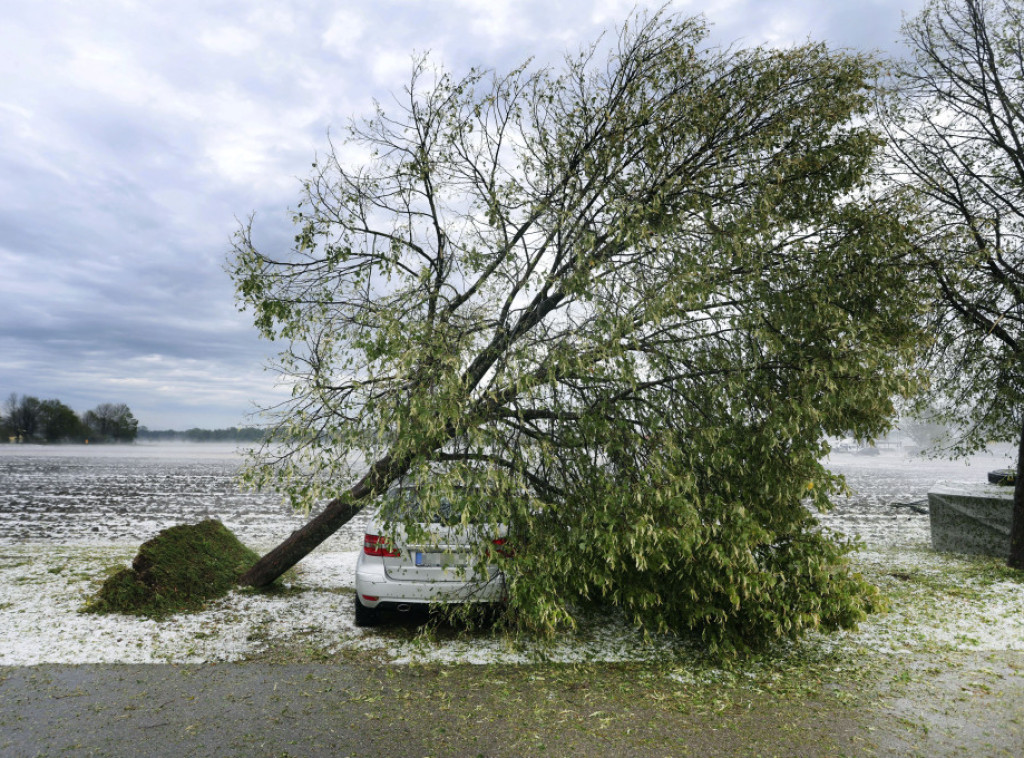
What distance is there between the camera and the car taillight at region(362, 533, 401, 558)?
6459 mm

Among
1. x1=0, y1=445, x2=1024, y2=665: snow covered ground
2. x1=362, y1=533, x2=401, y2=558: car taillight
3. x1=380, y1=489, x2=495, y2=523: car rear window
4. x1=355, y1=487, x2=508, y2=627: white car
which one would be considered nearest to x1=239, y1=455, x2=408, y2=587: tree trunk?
x1=0, y1=445, x2=1024, y2=665: snow covered ground

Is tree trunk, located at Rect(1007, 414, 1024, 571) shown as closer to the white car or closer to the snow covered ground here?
the snow covered ground

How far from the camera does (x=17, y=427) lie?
84.9m

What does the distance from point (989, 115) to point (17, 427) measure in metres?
105

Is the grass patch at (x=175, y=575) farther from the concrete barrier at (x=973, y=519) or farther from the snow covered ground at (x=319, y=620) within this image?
the concrete barrier at (x=973, y=519)

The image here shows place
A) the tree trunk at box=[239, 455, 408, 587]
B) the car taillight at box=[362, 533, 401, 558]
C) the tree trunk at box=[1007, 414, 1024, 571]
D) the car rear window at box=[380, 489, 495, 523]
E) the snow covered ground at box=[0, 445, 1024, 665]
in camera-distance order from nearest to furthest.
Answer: the car rear window at box=[380, 489, 495, 523], the snow covered ground at box=[0, 445, 1024, 665], the car taillight at box=[362, 533, 401, 558], the tree trunk at box=[239, 455, 408, 587], the tree trunk at box=[1007, 414, 1024, 571]

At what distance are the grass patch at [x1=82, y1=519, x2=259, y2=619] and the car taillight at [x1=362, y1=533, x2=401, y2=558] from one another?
265 cm

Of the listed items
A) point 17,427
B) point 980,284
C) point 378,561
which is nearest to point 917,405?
point 980,284

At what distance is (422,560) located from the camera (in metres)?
6.46

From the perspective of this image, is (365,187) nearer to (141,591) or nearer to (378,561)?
(378,561)

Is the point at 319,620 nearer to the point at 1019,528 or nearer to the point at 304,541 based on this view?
the point at 304,541

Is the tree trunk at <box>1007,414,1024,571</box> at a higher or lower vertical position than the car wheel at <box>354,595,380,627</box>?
higher

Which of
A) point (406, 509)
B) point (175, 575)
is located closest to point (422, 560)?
point (406, 509)

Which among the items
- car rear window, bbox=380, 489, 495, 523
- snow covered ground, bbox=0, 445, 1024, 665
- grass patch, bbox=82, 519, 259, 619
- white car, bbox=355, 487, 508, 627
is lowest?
snow covered ground, bbox=0, 445, 1024, 665
